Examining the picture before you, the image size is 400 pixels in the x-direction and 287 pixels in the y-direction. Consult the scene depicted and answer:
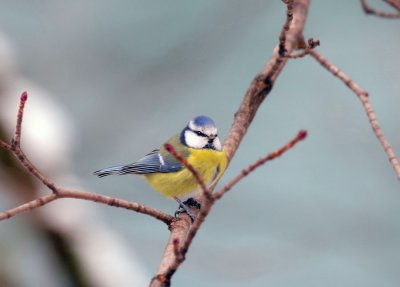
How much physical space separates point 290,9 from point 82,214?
88cm

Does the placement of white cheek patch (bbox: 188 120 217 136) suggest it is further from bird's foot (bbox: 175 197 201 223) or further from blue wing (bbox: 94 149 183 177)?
bird's foot (bbox: 175 197 201 223)

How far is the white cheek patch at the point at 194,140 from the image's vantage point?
1.84m

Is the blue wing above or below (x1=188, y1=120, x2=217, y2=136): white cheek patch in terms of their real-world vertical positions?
below

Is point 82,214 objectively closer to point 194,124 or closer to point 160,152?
point 160,152

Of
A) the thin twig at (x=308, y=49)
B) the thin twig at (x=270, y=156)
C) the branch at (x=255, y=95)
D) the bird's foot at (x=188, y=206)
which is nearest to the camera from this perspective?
the thin twig at (x=270, y=156)

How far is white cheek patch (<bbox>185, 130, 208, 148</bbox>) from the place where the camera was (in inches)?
72.5

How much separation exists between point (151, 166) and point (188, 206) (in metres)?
0.25

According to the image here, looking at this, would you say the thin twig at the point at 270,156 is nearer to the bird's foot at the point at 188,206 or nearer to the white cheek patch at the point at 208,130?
the bird's foot at the point at 188,206

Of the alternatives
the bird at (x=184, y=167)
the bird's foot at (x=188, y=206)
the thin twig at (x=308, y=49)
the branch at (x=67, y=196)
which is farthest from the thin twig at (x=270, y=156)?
the bird at (x=184, y=167)

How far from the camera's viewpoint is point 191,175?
68.2 inches

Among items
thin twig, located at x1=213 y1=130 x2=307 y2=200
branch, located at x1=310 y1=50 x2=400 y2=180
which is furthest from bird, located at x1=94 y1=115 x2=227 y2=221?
thin twig, located at x1=213 y1=130 x2=307 y2=200

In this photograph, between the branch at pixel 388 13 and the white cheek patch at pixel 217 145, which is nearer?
the branch at pixel 388 13

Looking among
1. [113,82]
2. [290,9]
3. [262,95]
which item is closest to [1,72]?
[262,95]

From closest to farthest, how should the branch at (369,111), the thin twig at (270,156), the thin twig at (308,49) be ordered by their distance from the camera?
the thin twig at (270,156)
the branch at (369,111)
the thin twig at (308,49)
